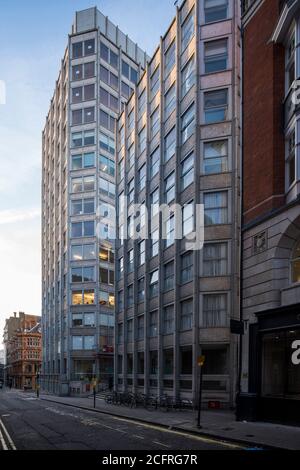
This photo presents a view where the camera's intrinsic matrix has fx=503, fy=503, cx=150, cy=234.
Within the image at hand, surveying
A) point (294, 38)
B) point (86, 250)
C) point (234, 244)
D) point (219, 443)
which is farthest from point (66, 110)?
point (219, 443)

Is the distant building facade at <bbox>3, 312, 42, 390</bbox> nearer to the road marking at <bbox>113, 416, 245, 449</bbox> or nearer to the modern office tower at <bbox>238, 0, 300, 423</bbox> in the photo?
the road marking at <bbox>113, 416, 245, 449</bbox>

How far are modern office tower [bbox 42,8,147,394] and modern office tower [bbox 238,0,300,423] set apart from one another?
44.6 m

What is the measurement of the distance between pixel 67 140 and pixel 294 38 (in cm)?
5329

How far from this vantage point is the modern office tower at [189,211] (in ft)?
108

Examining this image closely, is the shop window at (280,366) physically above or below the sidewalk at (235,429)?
above

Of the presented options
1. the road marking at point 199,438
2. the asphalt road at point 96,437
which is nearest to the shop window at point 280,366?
the road marking at point 199,438

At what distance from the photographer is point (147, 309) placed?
4306 centimetres

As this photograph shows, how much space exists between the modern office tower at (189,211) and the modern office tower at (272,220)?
256 inches

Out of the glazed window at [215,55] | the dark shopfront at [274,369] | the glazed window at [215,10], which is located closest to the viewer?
the dark shopfront at [274,369]

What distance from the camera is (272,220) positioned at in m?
24.0

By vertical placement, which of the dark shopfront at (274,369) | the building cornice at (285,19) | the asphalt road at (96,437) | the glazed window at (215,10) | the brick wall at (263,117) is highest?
the glazed window at (215,10)

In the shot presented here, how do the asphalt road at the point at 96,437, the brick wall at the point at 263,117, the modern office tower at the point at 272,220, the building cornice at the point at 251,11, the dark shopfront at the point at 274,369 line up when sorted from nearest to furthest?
Result: 1. the asphalt road at the point at 96,437
2. the dark shopfront at the point at 274,369
3. the modern office tower at the point at 272,220
4. the brick wall at the point at 263,117
5. the building cornice at the point at 251,11

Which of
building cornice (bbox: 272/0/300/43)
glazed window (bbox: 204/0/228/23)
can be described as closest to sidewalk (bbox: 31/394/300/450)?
building cornice (bbox: 272/0/300/43)

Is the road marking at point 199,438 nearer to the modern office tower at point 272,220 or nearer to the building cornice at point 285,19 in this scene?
the modern office tower at point 272,220
